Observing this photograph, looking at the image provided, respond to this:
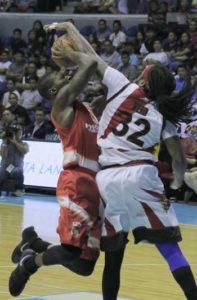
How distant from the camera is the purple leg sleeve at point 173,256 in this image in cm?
529

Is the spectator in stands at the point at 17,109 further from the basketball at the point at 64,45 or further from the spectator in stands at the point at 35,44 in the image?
the basketball at the point at 64,45

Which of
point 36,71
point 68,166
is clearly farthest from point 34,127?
point 68,166

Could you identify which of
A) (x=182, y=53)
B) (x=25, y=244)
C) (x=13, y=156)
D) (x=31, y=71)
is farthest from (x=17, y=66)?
(x=25, y=244)

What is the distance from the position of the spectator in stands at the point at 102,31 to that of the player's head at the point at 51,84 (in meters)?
13.0

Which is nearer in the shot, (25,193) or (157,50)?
(25,193)

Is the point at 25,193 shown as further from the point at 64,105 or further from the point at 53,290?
the point at 64,105

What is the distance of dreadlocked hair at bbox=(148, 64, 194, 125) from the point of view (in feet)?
17.8

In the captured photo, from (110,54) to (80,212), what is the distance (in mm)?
12500

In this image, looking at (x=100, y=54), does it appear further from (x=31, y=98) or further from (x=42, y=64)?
(x=31, y=98)

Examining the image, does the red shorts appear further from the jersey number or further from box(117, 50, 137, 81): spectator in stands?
box(117, 50, 137, 81): spectator in stands

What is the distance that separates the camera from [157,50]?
1681 cm

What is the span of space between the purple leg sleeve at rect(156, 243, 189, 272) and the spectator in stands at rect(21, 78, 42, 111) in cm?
1195

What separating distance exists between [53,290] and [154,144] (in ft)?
6.57

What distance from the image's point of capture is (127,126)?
17.8ft
